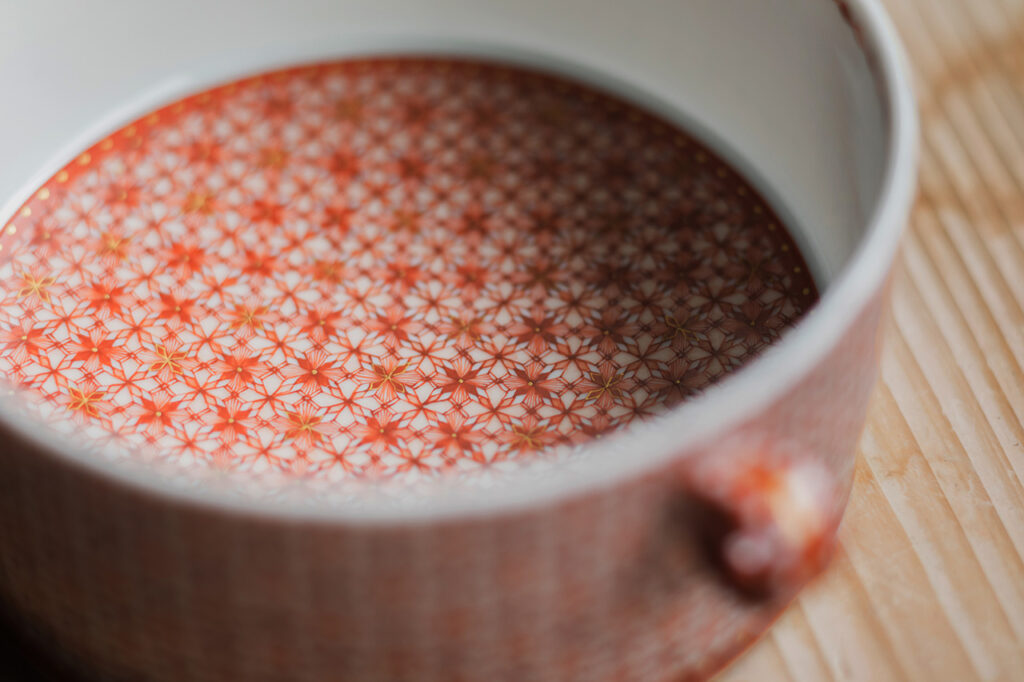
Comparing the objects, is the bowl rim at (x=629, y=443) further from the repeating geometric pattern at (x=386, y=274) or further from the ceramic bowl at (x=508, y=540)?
the repeating geometric pattern at (x=386, y=274)

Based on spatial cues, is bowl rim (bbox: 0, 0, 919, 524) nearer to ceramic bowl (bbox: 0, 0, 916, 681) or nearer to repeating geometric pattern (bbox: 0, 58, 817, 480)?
ceramic bowl (bbox: 0, 0, 916, 681)

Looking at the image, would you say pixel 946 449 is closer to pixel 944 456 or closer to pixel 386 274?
pixel 944 456

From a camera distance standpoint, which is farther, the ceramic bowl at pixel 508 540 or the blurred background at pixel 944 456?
the blurred background at pixel 944 456

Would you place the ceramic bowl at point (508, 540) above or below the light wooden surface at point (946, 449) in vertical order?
above

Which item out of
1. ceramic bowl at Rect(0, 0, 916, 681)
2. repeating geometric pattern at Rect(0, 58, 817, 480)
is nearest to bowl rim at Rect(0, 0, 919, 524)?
ceramic bowl at Rect(0, 0, 916, 681)

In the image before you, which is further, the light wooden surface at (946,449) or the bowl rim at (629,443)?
the light wooden surface at (946,449)

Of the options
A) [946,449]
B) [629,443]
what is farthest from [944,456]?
[629,443]

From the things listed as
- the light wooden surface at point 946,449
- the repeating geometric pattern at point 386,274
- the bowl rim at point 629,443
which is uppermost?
the bowl rim at point 629,443

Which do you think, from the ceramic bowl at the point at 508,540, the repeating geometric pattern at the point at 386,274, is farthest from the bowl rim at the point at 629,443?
the repeating geometric pattern at the point at 386,274
